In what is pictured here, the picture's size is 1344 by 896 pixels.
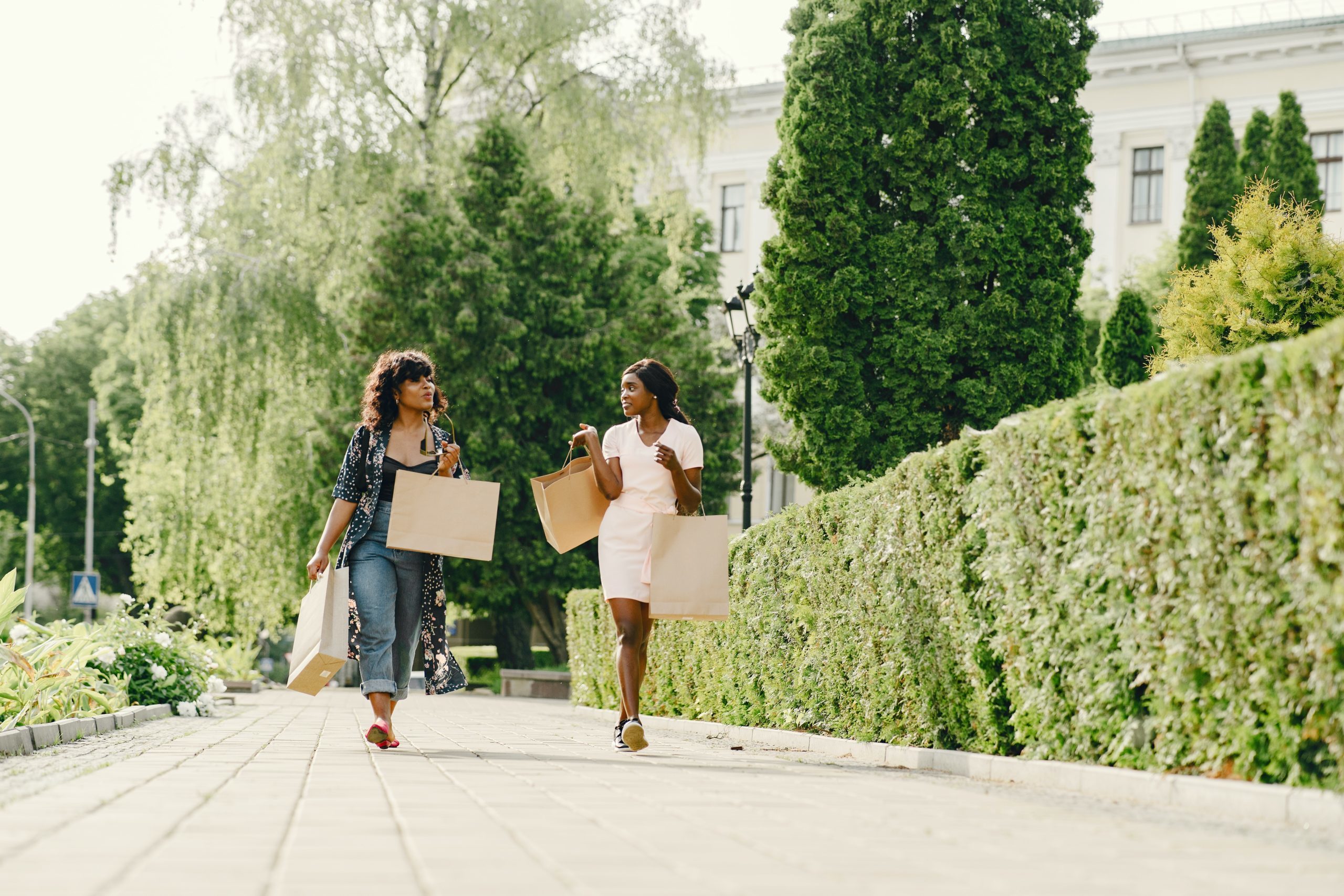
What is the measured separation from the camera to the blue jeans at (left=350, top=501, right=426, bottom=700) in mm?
8539

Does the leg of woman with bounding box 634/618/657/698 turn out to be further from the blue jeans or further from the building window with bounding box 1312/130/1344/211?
the building window with bounding box 1312/130/1344/211

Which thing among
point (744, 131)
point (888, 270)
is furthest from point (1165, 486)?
point (744, 131)

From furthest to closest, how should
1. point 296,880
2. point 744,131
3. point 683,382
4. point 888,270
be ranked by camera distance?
point 744,131
point 683,382
point 888,270
point 296,880

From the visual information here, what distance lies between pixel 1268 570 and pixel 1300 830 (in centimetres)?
85

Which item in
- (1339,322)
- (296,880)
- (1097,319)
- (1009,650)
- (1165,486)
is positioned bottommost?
(296,880)

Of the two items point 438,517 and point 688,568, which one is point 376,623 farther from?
point 688,568

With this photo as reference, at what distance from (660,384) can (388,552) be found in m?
1.78

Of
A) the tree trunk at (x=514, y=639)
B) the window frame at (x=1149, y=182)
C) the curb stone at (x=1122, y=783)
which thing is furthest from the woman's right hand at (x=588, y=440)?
the window frame at (x=1149, y=182)

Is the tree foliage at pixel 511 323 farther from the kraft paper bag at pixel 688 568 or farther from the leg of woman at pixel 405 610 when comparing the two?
the kraft paper bag at pixel 688 568

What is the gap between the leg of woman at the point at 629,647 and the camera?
8867mm

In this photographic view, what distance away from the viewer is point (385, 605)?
8.59 m

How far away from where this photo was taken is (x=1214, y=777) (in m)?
5.82

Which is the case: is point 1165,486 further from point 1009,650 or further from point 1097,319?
point 1097,319

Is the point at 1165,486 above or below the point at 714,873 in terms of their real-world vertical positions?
above
